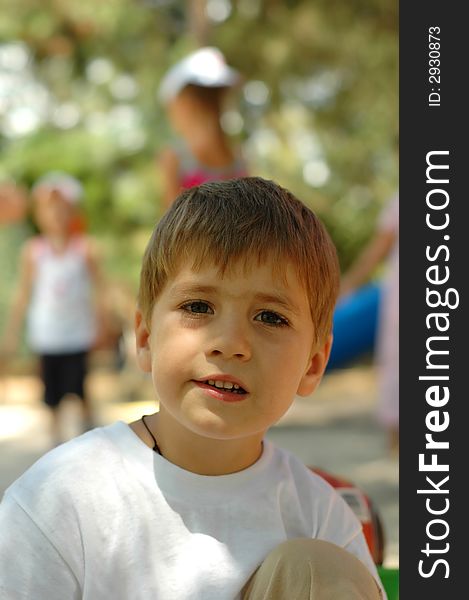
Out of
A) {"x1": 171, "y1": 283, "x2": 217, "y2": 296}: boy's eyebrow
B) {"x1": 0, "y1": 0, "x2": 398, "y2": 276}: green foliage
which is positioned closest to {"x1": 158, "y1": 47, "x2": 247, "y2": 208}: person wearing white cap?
{"x1": 171, "y1": 283, "x2": 217, "y2": 296}: boy's eyebrow

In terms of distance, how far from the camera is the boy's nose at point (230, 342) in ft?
4.77

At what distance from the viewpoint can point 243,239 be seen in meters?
1.50

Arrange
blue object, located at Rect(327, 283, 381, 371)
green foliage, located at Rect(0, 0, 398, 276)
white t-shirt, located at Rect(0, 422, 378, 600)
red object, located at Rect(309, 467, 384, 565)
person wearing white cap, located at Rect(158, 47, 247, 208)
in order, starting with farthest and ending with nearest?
green foliage, located at Rect(0, 0, 398, 276) < blue object, located at Rect(327, 283, 381, 371) < person wearing white cap, located at Rect(158, 47, 247, 208) < red object, located at Rect(309, 467, 384, 565) < white t-shirt, located at Rect(0, 422, 378, 600)

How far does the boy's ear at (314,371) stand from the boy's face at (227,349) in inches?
3.5

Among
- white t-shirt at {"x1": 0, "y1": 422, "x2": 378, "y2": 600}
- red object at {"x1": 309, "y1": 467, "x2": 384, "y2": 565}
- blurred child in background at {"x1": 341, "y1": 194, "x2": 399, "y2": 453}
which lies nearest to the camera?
white t-shirt at {"x1": 0, "y1": 422, "x2": 378, "y2": 600}

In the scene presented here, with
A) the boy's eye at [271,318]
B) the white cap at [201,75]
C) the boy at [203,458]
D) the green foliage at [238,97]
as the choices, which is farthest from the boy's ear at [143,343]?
the green foliage at [238,97]

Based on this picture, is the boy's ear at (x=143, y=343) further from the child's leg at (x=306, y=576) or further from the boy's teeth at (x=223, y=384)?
the child's leg at (x=306, y=576)

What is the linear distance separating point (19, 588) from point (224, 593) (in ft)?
1.03

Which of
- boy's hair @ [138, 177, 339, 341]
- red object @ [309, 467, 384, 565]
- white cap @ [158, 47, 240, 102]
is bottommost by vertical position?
red object @ [309, 467, 384, 565]

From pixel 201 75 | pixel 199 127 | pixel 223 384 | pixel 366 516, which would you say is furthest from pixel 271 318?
pixel 201 75

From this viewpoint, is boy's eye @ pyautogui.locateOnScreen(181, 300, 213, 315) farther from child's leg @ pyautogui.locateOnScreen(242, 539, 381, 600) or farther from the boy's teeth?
child's leg @ pyautogui.locateOnScreen(242, 539, 381, 600)

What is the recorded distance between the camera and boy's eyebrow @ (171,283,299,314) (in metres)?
1.50

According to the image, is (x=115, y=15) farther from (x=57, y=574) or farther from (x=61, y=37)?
(x=57, y=574)

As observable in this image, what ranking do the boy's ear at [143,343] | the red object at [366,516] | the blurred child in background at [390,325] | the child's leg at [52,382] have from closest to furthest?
the boy's ear at [143,343], the red object at [366,516], the blurred child in background at [390,325], the child's leg at [52,382]
